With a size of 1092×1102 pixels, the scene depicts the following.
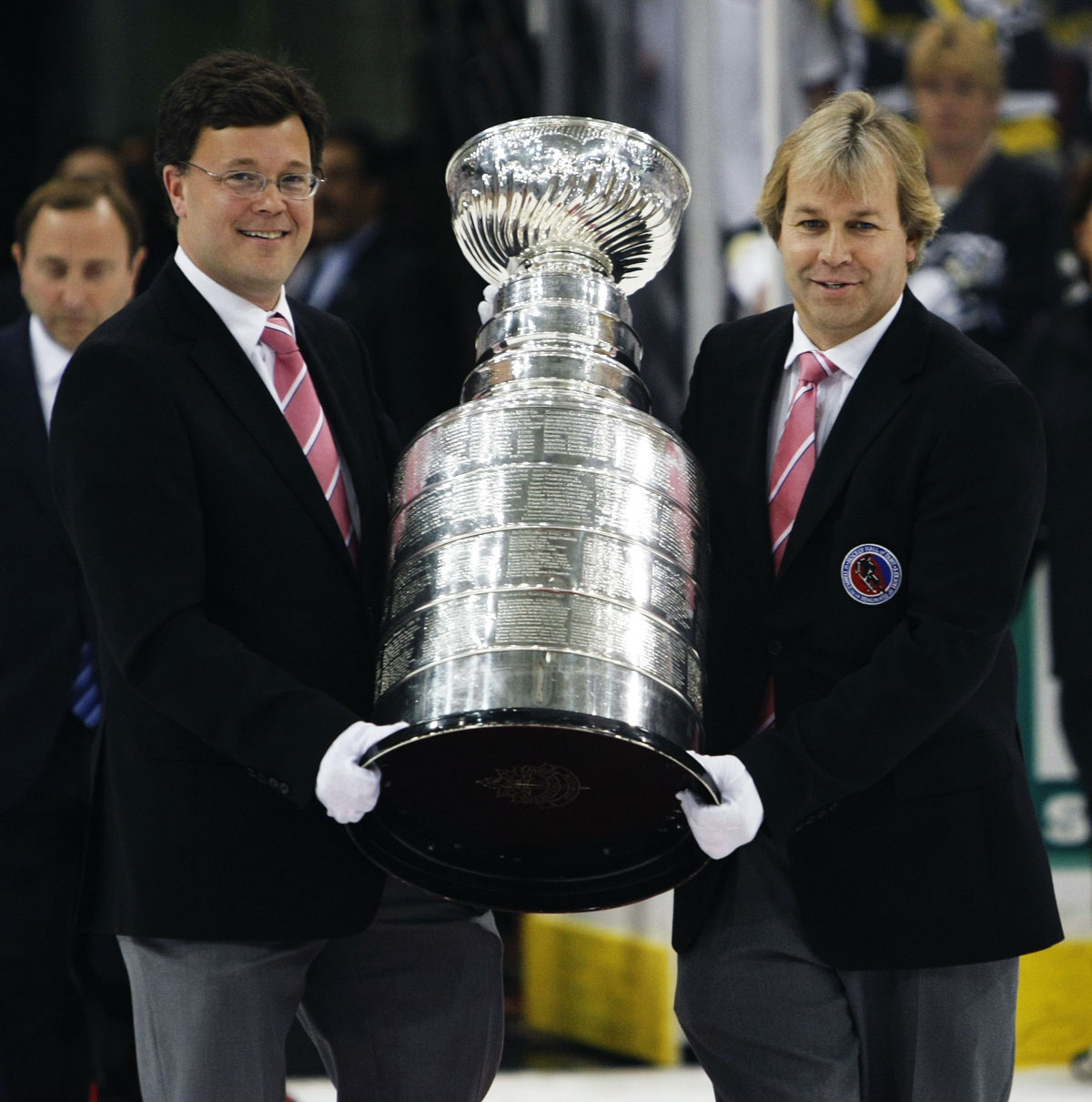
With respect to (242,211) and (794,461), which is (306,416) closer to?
(242,211)

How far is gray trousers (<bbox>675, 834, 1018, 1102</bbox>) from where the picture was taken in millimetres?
2668

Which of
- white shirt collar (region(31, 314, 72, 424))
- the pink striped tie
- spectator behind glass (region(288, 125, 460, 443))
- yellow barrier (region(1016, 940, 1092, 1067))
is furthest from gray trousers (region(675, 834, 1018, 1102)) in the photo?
spectator behind glass (region(288, 125, 460, 443))

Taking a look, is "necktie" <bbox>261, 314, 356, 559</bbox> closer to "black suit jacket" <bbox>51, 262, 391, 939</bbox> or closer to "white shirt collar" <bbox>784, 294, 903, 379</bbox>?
"black suit jacket" <bbox>51, 262, 391, 939</bbox>

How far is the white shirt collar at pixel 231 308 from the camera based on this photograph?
2.74 meters

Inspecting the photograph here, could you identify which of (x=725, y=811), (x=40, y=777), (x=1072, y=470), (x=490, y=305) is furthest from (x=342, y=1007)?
(x=1072, y=470)

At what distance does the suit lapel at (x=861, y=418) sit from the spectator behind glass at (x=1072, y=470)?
74.8 inches

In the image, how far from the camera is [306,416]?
9.12 feet

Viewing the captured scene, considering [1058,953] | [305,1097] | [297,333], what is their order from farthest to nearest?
[1058,953] < [305,1097] < [297,333]

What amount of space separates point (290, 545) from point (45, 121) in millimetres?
6240

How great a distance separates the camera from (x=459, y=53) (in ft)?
20.4

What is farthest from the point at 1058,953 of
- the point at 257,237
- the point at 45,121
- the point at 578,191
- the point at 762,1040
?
the point at 45,121

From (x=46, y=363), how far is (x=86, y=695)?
2.15 ft

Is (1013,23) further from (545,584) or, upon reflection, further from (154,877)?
(154,877)

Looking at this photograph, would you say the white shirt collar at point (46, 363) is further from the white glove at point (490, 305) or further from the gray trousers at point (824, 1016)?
the gray trousers at point (824, 1016)
